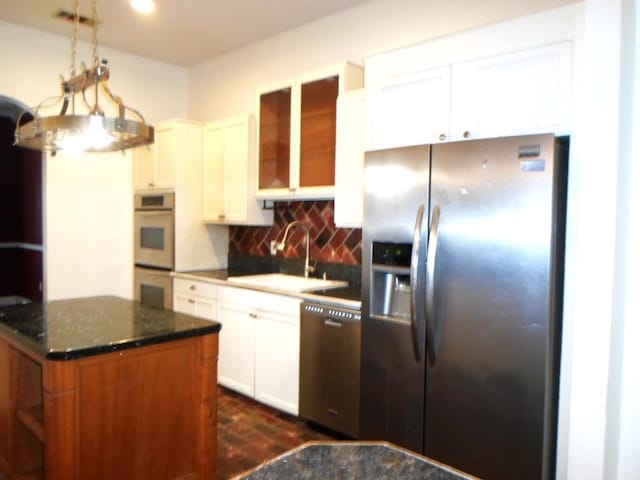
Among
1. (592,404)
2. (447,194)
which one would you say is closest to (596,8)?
(447,194)

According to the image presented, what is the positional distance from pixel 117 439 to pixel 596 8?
8.26 ft

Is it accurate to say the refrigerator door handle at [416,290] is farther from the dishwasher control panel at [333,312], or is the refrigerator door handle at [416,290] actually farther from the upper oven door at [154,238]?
the upper oven door at [154,238]

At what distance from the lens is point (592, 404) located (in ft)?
6.05

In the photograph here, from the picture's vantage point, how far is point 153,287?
14.0 ft

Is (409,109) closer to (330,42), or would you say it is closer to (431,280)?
(431,280)

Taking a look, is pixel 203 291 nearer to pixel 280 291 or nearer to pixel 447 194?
pixel 280 291

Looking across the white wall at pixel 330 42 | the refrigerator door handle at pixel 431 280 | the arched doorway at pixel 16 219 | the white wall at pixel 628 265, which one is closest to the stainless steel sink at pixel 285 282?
the refrigerator door handle at pixel 431 280

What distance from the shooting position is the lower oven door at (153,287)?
4.11 m

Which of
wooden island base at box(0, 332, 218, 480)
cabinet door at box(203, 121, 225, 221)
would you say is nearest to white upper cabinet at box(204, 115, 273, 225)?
cabinet door at box(203, 121, 225, 221)

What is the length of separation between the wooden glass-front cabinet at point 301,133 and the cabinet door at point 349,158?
17cm

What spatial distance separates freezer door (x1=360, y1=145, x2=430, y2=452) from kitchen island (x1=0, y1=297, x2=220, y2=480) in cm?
80

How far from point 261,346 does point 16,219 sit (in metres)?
5.07

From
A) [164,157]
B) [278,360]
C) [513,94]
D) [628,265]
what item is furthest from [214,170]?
[628,265]

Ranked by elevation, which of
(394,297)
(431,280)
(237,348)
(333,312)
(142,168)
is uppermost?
(142,168)
